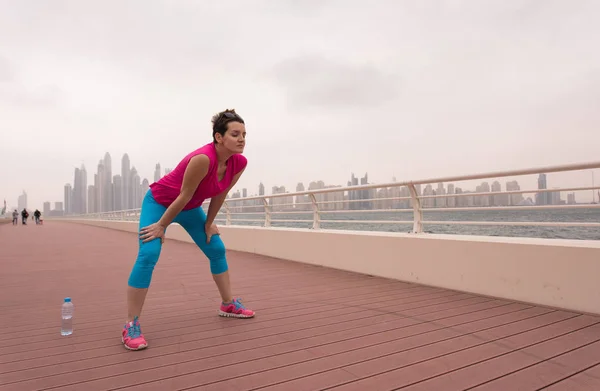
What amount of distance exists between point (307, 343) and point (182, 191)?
1.37 m

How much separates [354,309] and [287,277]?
6.76 ft

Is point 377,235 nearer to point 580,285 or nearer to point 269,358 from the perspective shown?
point 580,285

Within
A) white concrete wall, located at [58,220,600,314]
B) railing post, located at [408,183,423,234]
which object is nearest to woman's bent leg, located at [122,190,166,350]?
white concrete wall, located at [58,220,600,314]

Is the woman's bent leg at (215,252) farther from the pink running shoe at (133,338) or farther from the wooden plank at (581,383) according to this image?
the wooden plank at (581,383)

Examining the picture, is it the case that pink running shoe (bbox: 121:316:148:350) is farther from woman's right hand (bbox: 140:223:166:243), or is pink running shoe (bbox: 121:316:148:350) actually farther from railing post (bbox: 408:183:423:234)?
railing post (bbox: 408:183:423:234)

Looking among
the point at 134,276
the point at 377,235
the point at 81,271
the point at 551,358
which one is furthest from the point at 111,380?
the point at 81,271

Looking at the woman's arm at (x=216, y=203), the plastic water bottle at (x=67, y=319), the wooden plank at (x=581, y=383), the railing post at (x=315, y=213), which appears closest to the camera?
the wooden plank at (x=581, y=383)

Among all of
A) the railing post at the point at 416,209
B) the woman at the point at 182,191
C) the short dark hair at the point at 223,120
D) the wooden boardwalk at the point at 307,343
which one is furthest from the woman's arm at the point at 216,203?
the railing post at the point at 416,209

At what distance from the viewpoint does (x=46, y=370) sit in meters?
2.32

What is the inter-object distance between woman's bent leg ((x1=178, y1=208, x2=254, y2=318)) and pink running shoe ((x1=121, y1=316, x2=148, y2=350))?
80 centimetres

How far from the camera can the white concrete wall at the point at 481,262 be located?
134 inches

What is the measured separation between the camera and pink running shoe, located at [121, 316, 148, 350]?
2.67 m

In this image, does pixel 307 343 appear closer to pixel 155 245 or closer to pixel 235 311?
pixel 235 311

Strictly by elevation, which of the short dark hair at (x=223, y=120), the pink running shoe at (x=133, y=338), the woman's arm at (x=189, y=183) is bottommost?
the pink running shoe at (x=133, y=338)
